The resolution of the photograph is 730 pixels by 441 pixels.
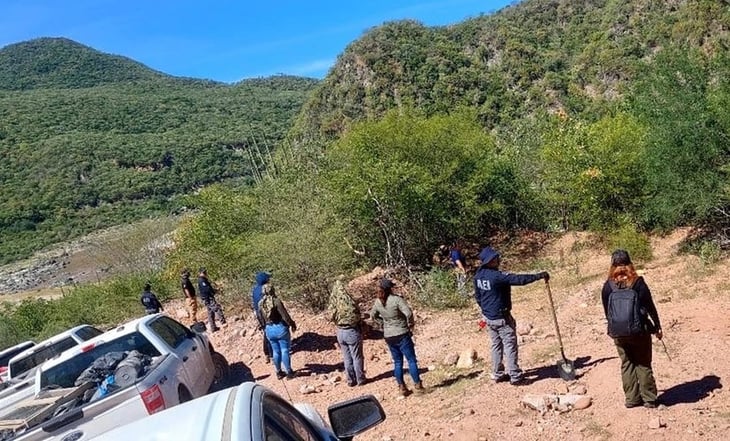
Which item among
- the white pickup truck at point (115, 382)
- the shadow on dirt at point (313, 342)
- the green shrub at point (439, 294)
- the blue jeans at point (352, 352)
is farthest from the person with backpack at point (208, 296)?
the blue jeans at point (352, 352)

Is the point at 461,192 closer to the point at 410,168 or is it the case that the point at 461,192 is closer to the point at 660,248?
the point at 410,168

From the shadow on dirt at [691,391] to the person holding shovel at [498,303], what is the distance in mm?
1589

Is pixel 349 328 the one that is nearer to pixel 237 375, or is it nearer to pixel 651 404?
pixel 237 375

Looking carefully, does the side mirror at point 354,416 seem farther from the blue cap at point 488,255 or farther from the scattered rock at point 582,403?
the blue cap at point 488,255

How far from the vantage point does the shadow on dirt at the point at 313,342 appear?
1164cm

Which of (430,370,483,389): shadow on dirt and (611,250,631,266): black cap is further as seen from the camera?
(430,370,483,389): shadow on dirt

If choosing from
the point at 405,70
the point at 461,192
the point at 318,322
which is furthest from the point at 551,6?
the point at 318,322

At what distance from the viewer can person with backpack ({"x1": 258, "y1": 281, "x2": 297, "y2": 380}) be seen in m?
9.58

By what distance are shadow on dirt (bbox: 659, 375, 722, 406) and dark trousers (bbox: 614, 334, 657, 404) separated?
310 mm

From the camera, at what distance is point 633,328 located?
586 centimetres

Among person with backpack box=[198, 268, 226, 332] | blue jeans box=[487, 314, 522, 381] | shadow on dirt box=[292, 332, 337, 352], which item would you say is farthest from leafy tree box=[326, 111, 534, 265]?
blue jeans box=[487, 314, 522, 381]

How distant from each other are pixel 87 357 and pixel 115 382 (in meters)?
1.37

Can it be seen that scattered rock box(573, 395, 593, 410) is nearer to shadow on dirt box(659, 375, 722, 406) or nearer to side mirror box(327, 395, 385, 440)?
shadow on dirt box(659, 375, 722, 406)

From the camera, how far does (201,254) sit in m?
20.3
